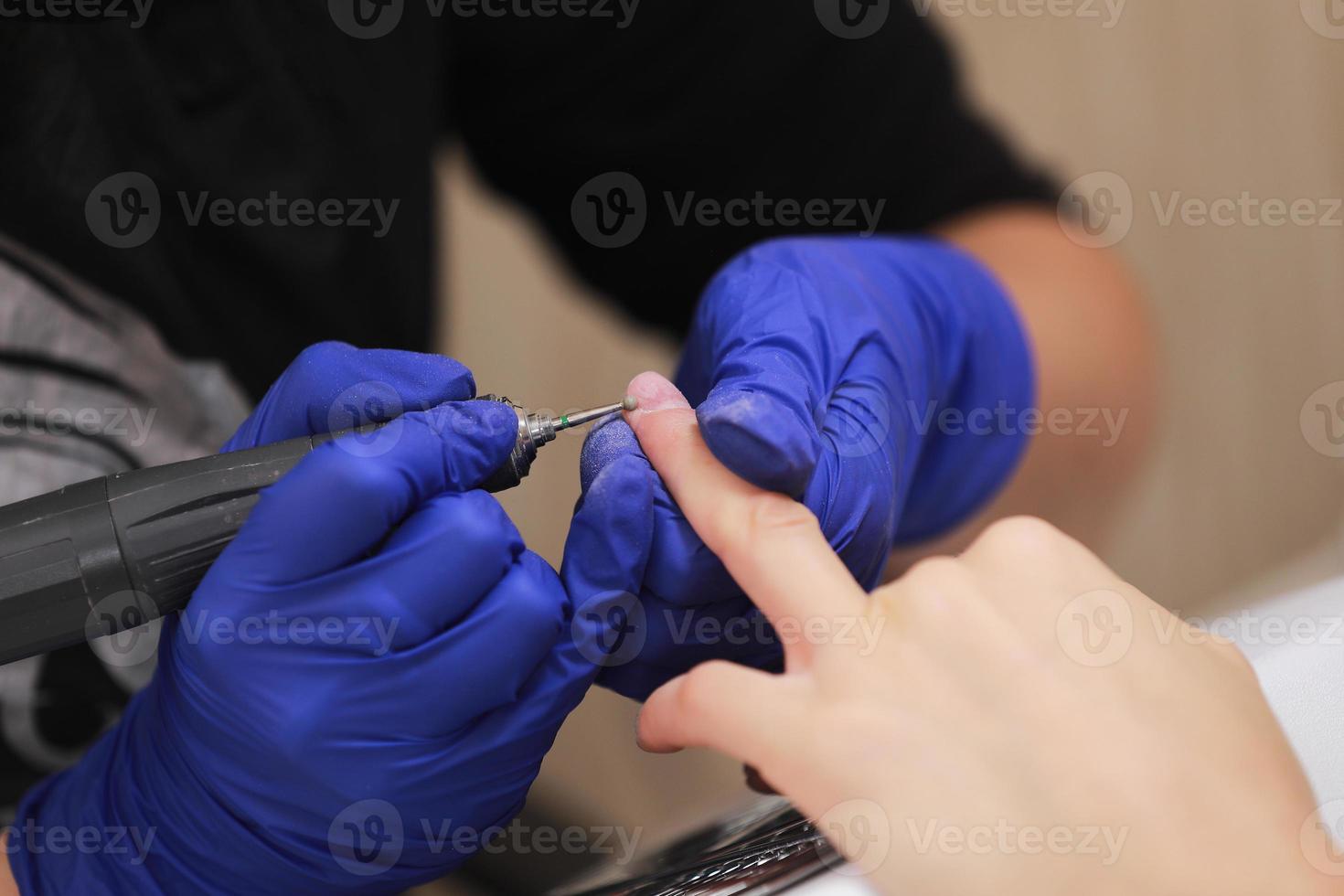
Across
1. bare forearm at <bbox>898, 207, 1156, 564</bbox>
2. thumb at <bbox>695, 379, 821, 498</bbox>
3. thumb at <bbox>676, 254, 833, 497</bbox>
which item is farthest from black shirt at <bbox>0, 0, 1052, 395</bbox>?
thumb at <bbox>695, 379, 821, 498</bbox>

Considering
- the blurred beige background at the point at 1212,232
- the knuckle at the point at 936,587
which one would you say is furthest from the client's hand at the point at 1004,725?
the blurred beige background at the point at 1212,232

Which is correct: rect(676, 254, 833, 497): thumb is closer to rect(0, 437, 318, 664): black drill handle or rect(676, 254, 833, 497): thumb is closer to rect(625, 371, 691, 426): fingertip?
rect(625, 371, 691, 426): fingertip

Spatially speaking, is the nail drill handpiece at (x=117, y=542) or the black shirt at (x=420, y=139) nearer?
the nail drill handpiece at (x=117, y=542)

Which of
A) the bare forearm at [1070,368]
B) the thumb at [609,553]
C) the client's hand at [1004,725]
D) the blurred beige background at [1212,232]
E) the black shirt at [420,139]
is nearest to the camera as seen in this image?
the client's hand at [1004,725]

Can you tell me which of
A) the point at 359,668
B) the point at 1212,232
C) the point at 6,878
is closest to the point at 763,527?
the point at 359,668

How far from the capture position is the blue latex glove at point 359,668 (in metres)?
0.44

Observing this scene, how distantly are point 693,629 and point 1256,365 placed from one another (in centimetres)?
134

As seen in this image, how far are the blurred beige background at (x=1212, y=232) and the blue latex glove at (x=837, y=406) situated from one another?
743mm

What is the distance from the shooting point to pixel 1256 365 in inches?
56.9

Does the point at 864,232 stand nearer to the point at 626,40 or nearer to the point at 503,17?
the point at 626,40

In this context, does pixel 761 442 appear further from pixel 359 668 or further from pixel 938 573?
pixel 359 668

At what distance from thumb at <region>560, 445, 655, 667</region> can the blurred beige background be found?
1.15 m

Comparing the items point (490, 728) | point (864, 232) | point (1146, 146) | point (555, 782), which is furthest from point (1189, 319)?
point (490, 728)

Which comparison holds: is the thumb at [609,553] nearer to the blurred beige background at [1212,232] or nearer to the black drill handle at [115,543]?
the black drill handle at [115,543]
